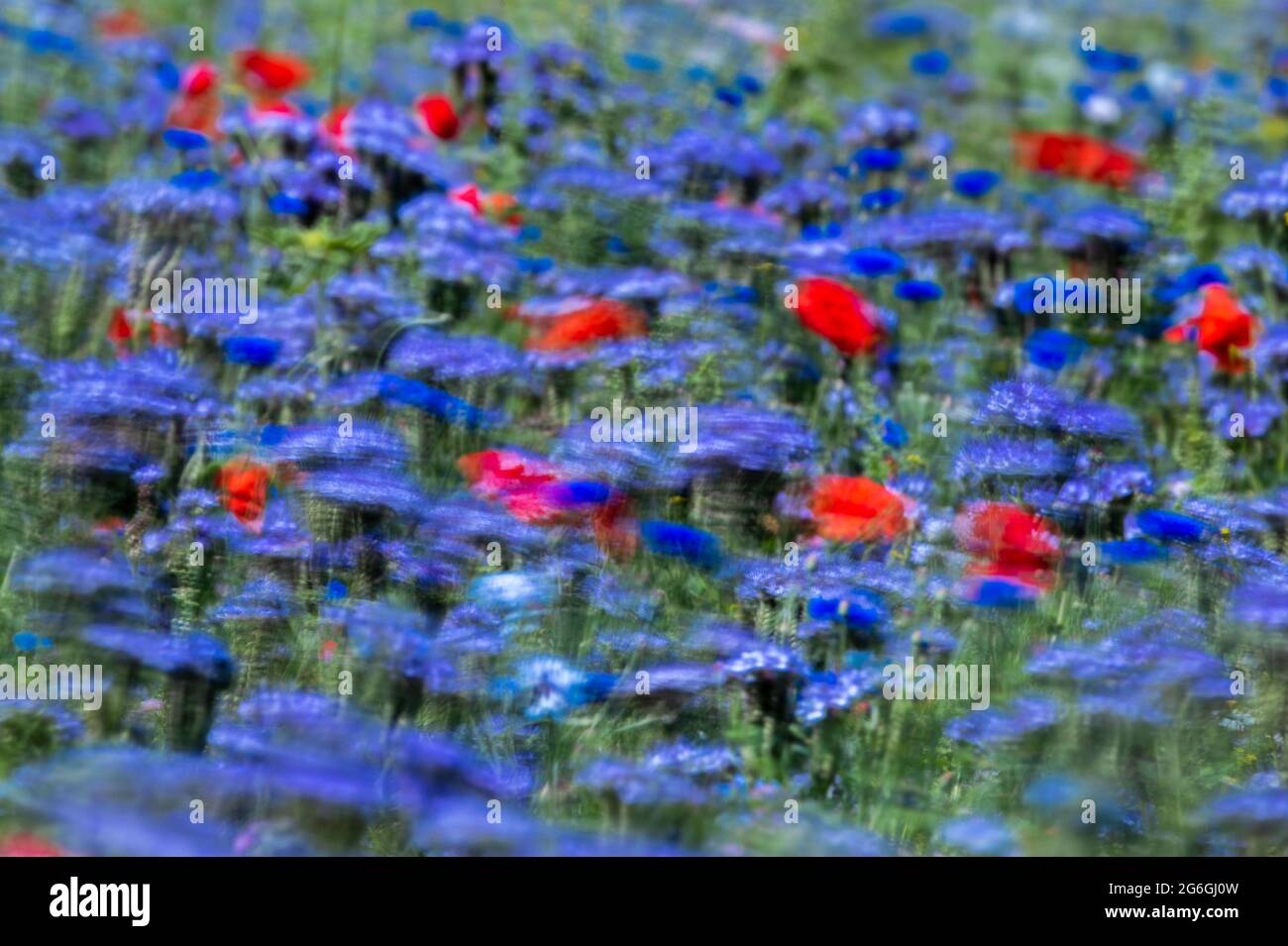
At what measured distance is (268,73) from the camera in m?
4.59

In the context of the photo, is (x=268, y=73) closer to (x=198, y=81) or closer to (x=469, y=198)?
(x=198, y=81)

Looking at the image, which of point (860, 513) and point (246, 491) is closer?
point (246, 491)

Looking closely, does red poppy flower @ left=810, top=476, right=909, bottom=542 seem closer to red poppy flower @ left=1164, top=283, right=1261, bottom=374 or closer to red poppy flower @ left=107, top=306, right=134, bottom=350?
red poppy flower @ left=1164, top=283, right=1261, bottom=374

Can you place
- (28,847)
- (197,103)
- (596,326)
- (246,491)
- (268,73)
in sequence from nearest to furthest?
(28,847), (246,491), (596,326), (197,103), (268,73)

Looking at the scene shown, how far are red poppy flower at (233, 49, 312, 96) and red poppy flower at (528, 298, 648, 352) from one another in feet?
4.71

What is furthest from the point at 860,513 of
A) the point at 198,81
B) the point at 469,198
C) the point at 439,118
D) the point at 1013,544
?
the point at 198,81

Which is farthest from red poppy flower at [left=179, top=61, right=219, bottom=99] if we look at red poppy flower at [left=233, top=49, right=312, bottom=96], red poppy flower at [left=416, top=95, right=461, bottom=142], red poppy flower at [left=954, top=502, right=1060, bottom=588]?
red poppy flower at [left=954, top=502, right=1060, bottom=588]

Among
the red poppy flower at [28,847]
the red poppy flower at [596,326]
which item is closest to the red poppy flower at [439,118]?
the red poppy flower at [596,326]

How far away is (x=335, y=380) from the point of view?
3.42m

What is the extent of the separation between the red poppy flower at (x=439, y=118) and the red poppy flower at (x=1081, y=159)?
1.48 meters

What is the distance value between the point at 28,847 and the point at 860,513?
4.76 feet

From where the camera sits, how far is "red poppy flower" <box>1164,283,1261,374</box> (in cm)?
365

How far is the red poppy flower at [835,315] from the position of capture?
3.64 m

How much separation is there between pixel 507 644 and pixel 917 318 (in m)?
1.53
